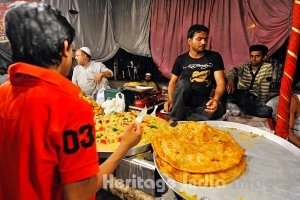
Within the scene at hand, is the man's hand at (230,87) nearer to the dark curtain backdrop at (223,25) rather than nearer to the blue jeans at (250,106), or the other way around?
the blue jeans at (250,106)

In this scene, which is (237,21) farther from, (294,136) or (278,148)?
(278,148)

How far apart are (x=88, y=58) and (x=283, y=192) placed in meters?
5.19

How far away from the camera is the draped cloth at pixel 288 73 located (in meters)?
2.67

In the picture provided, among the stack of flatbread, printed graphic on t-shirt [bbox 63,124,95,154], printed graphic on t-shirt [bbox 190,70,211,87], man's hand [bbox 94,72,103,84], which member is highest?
printed graphic on t-shirt [bbox 63,124,95,154]

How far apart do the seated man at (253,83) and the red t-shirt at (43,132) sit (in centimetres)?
422

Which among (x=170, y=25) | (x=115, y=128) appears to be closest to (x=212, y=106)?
(x=115, y=128)

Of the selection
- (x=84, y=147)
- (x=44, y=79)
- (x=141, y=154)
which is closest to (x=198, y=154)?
(x=141, y=154)

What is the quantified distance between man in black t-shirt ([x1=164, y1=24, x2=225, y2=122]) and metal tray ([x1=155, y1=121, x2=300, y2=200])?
1394 mm

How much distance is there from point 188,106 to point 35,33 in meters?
3.24

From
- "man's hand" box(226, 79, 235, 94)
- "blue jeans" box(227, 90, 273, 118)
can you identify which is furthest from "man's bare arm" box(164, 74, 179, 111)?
"blue jeans" box(227, 90, 273, 118)

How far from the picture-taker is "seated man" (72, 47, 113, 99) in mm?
6082

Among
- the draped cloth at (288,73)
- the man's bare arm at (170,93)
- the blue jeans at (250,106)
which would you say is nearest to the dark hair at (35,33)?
the draped cloth at (288,73)

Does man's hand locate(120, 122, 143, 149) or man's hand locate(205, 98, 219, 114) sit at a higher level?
man's hand locate(120, 122, 143, 149)

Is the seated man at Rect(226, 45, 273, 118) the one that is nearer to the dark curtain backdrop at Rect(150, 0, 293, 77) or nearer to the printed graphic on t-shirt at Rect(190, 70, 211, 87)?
the dark curtain backdrop at Rect(150, 0, 293, 77)
